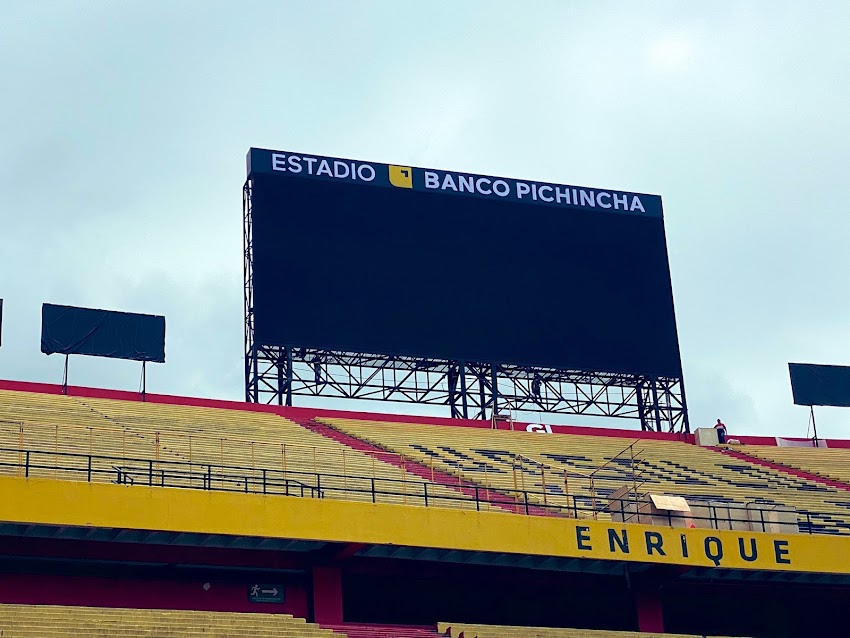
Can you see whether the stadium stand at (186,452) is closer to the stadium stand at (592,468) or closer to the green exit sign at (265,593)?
the green exit sign at (265,593)

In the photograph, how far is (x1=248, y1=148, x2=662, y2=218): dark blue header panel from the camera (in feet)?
130

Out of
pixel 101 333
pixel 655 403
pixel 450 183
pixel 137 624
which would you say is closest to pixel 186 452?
pixel 137 624

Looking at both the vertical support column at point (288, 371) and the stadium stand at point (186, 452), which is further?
the vertical support column at point (288, 371)

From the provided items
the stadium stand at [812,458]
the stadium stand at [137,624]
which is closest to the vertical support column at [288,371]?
the stadium stand at [812,458]

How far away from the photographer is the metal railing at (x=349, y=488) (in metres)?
23.1

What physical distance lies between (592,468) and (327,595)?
10891 millimetres

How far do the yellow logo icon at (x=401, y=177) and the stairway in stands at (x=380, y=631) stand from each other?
62.2ft

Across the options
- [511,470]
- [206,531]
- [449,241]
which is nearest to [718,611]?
[511,470]

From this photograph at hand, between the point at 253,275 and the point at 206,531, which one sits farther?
the point at 253,275

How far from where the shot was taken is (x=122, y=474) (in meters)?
22.9

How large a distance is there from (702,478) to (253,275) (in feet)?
41.6

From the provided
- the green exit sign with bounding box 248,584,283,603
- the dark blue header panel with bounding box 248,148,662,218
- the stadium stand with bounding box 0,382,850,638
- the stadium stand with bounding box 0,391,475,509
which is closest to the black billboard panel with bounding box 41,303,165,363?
the stadium stand with bounding box 0,391,475,509

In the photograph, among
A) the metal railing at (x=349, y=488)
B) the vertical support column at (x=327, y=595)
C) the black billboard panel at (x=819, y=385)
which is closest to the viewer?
the metal railing at (x=349, y=488)

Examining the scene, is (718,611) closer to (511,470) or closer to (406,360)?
(511,470)
